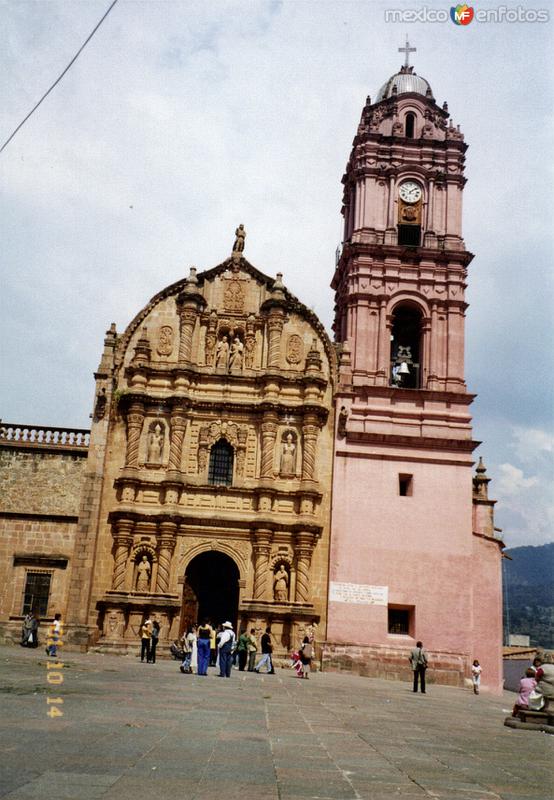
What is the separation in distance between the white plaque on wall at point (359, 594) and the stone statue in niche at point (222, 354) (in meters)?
9.56

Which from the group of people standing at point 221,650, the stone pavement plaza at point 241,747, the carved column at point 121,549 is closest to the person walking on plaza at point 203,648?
the group of people standing at point 221,650

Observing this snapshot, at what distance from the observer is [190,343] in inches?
1251

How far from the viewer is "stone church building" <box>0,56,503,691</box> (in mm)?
28750

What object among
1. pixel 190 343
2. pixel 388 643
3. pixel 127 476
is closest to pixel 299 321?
pixel 190 343

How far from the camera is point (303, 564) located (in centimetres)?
2909

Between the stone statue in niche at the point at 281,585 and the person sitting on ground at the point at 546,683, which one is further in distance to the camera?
the stone statue in niche at the point at 281,585

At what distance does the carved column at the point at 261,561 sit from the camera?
28.8 m

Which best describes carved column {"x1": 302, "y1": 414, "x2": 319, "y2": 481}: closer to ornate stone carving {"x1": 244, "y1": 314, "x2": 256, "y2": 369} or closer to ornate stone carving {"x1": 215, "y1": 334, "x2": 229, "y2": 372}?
ornate stone carving {"x1": 244, "y1": 314, "x2": 256, "y2": 369}

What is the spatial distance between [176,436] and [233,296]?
21.2 feet

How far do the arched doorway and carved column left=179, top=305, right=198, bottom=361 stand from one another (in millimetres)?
7767

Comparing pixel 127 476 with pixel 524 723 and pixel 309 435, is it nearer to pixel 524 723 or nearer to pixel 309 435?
pixel 309 435

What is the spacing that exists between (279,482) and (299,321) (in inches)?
264

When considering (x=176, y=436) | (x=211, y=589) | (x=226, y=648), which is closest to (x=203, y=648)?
(x=226, y=648)

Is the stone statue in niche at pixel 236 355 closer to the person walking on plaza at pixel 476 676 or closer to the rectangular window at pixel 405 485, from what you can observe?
the rectangular window at pixel 405 485
